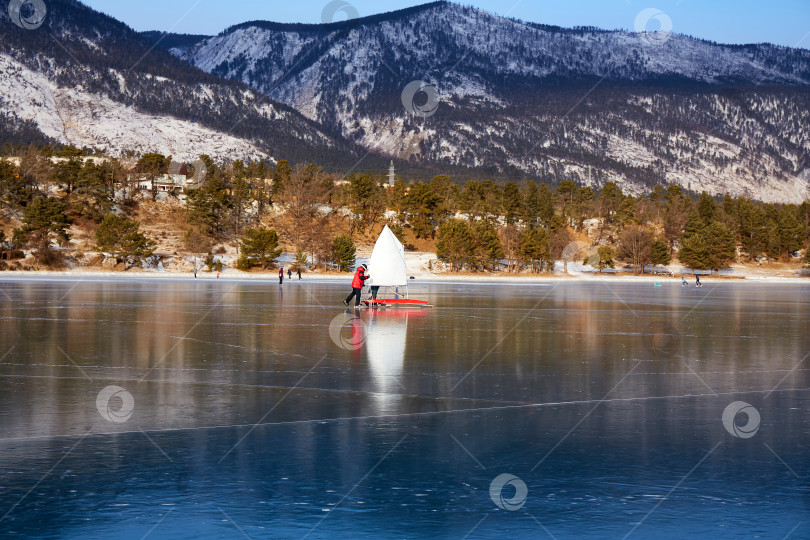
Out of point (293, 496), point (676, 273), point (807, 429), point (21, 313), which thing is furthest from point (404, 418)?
point (676, 273)

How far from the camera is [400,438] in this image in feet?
35.3

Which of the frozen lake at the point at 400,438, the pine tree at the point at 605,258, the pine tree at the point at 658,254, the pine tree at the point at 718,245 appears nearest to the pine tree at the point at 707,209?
the pine tree at the point at 718,245

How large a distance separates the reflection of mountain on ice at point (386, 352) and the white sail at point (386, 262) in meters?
7.54

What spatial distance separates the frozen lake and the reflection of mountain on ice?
0.37ft

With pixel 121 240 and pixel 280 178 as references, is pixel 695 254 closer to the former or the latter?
pixel 280 178

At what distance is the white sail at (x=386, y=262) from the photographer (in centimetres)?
3969

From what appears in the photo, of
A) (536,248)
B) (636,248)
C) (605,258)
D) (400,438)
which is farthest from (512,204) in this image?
(400,438)

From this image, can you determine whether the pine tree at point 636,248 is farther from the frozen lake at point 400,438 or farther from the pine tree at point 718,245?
Result: the frozen lake at point 400,438

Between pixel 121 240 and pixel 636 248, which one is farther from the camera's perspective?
pixel 636 248

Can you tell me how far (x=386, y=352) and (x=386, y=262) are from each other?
793 inches

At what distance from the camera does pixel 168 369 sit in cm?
1686

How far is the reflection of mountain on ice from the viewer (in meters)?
14.8

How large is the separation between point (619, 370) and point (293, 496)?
34.9 feet

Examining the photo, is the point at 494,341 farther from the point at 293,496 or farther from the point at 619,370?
the point at 293,496
